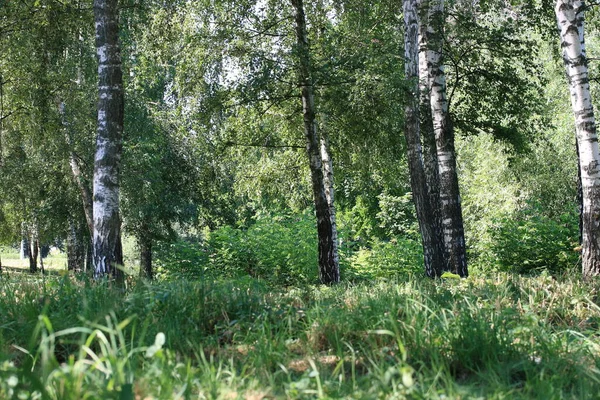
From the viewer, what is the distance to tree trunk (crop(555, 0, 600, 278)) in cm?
853

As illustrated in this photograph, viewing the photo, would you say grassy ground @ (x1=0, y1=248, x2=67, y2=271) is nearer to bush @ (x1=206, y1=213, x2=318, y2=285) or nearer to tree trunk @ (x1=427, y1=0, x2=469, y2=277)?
bush @ (x1=206, y1=213, x2=318, y2=285)

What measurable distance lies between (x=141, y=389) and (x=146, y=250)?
2507cm

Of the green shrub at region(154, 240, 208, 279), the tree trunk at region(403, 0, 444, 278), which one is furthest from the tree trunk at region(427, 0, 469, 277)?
the green shrub at region(154, 240, 208, 279)

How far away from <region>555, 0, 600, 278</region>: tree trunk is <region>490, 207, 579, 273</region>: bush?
400 inches

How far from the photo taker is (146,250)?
26.9 m

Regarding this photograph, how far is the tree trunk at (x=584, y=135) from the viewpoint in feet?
→ 28.0

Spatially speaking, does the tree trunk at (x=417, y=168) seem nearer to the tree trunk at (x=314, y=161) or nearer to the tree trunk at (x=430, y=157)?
the tree trunk at (x=430, y=157)

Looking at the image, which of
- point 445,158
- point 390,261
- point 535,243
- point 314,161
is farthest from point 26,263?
point 445,158

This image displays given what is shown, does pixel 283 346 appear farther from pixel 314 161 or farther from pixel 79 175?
pixel 79 175

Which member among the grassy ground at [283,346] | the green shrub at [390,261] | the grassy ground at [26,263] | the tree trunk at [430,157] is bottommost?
the green shrub at [390,261]

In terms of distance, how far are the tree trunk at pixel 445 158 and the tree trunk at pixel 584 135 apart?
240 centimetres

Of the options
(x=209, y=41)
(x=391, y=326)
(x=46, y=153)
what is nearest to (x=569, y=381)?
(x=391, y=326)

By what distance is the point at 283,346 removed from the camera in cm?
355

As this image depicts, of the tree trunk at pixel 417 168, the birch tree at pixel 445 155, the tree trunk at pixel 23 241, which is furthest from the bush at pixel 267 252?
the tree trunk at pixel 23 241
